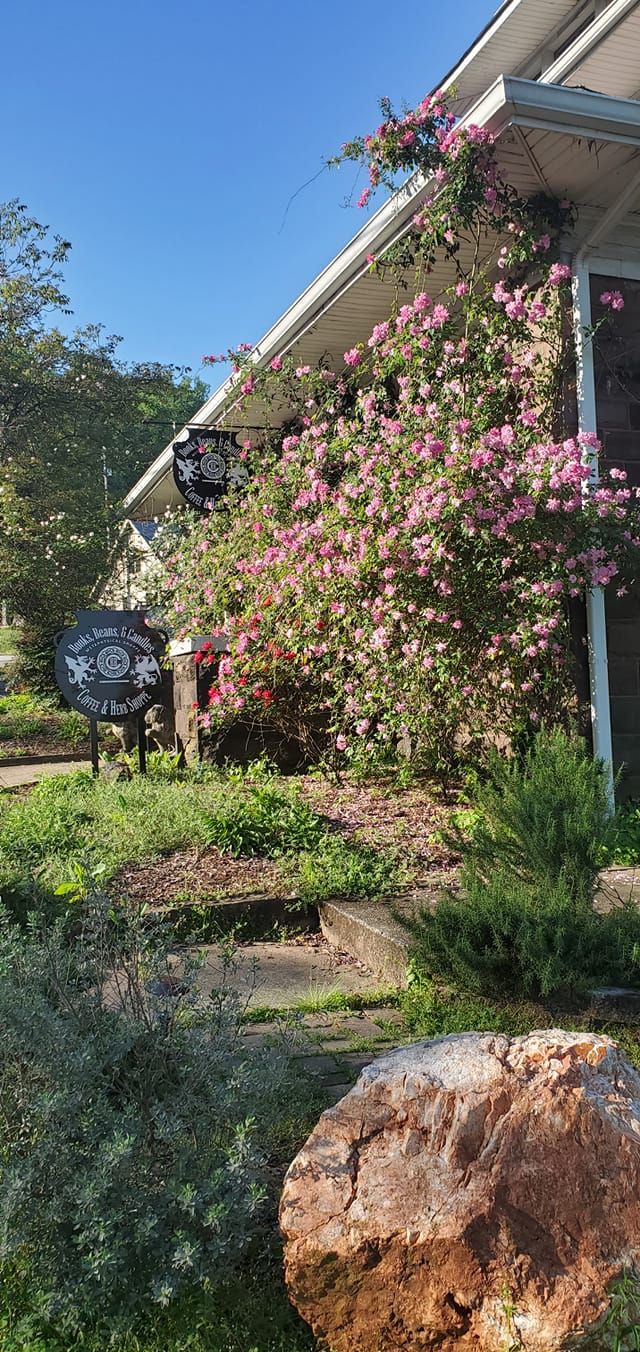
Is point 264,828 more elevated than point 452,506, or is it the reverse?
point 452,506

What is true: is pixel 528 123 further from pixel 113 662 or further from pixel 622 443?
pixel 113 662

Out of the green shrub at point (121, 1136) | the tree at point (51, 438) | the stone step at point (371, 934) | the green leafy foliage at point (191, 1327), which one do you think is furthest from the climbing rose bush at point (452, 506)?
the tree at point (51, 438)

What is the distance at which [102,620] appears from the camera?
7.62 metres

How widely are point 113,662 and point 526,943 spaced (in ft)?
16.9

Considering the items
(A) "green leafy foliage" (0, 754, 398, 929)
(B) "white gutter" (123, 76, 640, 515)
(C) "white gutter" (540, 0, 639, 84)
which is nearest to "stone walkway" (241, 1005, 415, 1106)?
(A) "green leafy foliage" (0, 754, 398, 929)

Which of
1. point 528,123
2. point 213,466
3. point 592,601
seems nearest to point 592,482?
point 592,601

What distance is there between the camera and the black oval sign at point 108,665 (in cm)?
746

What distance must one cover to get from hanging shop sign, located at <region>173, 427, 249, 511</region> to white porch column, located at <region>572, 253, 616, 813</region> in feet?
14.1

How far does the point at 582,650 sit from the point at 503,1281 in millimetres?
4703

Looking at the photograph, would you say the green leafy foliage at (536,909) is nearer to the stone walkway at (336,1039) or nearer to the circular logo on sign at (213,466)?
the stone walkway at (336,1039)

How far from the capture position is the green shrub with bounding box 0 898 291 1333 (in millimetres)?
1724

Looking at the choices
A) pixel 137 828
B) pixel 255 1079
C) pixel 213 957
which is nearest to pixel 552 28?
pixel 137 828

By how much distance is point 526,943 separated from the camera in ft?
9.95

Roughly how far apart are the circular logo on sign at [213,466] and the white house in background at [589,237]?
1.86 metres
